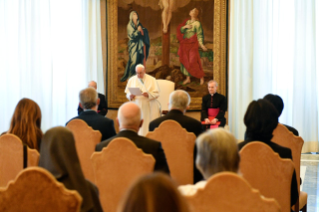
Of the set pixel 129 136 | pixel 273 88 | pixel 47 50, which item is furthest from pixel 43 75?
pixel 129 136

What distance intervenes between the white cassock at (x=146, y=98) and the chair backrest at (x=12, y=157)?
20.2ft

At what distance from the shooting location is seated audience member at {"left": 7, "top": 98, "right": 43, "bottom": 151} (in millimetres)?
3629

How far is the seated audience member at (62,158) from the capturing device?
235 cm

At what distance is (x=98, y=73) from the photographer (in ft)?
38.7

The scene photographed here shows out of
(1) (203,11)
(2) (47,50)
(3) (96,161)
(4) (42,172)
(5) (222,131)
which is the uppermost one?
(1) (203,11)

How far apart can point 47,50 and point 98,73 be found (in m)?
1.86

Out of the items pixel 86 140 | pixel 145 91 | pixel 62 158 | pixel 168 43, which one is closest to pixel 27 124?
pixel 86 140

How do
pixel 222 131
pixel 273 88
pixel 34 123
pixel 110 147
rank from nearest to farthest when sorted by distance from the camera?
pixel 222 131
pixel 110 147
pixel 34 123
pixel 273 88

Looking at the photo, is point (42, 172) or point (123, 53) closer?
point (42, 172)

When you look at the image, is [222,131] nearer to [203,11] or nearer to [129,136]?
[129,136]

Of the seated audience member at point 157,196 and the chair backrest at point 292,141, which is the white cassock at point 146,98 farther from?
the seated audience member at point 157,196

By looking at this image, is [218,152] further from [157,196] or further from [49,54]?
[49,54]

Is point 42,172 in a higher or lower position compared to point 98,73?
lower

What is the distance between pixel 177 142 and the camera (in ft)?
15.3
